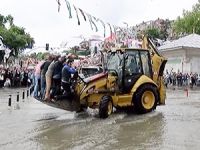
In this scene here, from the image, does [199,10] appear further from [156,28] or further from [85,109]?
[85,109]

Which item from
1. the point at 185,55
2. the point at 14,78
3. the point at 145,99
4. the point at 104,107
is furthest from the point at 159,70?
the point at 185,55

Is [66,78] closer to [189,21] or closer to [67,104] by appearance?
[67,104]

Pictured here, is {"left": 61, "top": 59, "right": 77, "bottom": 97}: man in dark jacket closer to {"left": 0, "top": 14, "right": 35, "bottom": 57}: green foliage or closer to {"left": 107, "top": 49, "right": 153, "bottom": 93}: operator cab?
{"left": 107, "top": 49, "right": 153, "bottom": 93}: operator cab

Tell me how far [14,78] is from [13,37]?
31.1 metres

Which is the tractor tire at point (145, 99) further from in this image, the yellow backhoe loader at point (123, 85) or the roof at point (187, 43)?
the roof at point (187, 43)

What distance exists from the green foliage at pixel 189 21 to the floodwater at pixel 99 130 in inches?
2393

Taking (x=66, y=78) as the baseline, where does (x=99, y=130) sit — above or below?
below

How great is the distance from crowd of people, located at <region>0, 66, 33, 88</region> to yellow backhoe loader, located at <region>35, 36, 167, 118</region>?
2680 centimetres

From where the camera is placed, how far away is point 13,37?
254 ft

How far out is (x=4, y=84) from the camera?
45750 millimetres

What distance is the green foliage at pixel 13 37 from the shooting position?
75.8 m

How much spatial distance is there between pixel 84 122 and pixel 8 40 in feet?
200

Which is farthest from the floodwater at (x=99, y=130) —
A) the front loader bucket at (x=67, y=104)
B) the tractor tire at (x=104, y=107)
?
the front loader bucket at (x=67, y=104)

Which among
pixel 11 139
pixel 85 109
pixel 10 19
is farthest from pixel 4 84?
pixel 10 19
